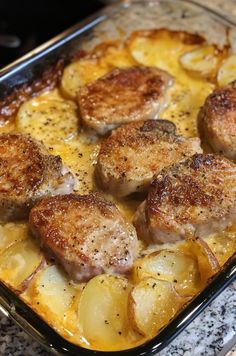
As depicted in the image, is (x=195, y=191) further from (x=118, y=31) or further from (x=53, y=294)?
(x=118, y=31)

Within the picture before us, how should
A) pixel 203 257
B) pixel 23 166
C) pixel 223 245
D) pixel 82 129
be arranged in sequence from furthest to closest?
pixel 82 129 < pixel 23 166 < pixel 223 245 < pixel 203 257

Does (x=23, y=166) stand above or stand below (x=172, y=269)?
above

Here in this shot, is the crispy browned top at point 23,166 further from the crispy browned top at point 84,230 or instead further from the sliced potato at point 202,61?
the sliced potato at point 202,61

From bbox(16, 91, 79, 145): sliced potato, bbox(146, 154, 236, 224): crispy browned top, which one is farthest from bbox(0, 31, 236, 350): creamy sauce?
bbox(146, 154, 236, 224): crispy browned top

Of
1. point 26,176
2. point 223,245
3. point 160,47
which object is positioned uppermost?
point 26,176

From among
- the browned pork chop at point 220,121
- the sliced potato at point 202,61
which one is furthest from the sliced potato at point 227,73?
the browned pork chop at point 220,121

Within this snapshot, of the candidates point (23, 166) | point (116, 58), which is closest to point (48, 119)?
point (23, 166)
